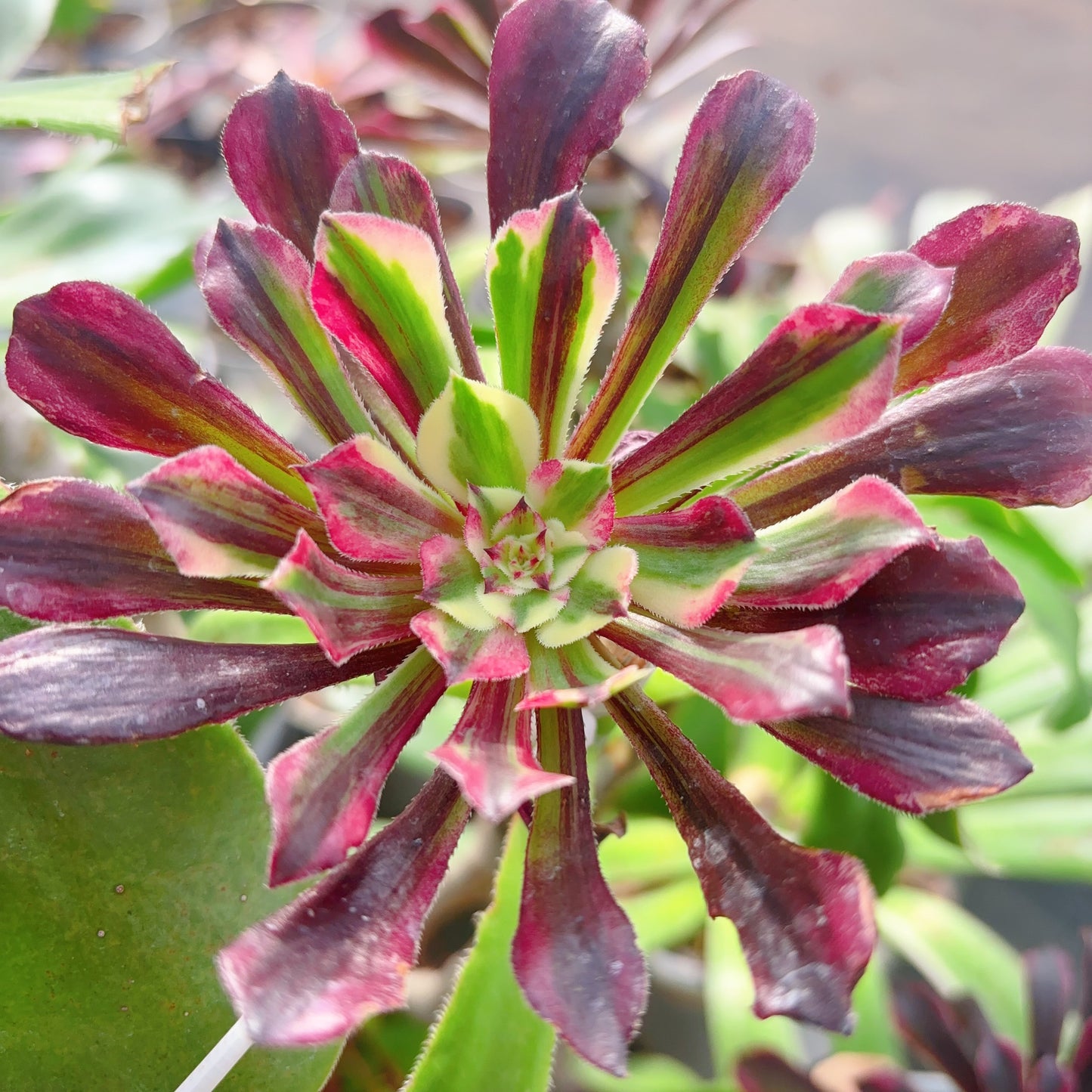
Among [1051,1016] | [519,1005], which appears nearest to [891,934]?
[1051,1016]

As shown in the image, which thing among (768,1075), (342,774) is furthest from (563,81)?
(768,1075)

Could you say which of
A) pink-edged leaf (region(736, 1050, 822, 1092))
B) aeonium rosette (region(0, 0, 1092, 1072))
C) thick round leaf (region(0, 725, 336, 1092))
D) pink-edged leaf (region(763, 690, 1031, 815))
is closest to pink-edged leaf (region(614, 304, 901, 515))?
aeonium rosette (region(0, 0, 1092, 1072))

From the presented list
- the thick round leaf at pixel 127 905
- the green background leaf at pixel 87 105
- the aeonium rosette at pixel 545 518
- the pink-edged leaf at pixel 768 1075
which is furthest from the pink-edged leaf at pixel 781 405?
the pink-edged leaf at pixel 768 1075

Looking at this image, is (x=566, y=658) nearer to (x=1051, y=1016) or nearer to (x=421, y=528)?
(x=421, y=528)

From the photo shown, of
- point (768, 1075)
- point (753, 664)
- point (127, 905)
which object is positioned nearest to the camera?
point (753, 664)

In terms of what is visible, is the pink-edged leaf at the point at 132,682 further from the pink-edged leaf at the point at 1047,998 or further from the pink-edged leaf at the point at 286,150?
the pink-edged leaf at the point at 1047,998

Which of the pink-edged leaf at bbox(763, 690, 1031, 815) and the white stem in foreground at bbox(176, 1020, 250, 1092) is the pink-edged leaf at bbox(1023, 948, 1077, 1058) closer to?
the pink-edged leaf at bbox(763, 690, 1031, 815)

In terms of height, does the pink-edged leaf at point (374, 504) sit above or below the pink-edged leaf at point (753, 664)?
above

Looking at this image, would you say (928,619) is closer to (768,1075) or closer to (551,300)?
(551,300)
